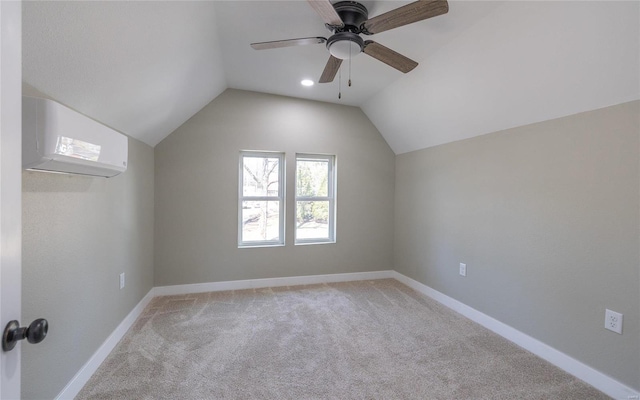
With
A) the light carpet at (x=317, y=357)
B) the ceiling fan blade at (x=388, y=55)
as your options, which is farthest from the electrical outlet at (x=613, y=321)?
the ceiling fan blade at (x=388, y=55)

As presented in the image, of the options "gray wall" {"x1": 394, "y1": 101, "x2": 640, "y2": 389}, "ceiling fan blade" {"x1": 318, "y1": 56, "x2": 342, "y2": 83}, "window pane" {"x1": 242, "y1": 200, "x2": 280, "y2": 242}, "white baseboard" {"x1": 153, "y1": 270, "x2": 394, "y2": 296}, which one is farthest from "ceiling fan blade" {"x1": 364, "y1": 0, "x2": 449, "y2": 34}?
"white baseboard" {"x1": 153, "y1": 270, "x2": 394, "y2": 296}

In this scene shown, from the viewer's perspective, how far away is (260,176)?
3840mm

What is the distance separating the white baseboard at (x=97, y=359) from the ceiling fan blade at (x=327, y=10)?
2.55 metres

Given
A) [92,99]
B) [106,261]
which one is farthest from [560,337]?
[92,99]

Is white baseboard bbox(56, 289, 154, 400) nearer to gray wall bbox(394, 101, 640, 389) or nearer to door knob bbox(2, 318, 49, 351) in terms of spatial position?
door knob bbox(2, 318, 49, 351)

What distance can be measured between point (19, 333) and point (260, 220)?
3190mm

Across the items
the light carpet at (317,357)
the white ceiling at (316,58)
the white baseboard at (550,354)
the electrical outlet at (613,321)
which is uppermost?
the white ceiling at (316,58)

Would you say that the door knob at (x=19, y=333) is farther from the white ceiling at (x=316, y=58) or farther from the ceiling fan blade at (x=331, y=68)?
the ceiling fan blade at (x=331, y=68)

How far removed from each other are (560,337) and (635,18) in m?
2.07

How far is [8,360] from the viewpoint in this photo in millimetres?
654

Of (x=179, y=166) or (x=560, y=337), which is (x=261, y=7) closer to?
(x=179, y=166)

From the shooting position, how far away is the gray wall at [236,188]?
3412mm

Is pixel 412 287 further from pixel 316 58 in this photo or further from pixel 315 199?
pixel 316 58

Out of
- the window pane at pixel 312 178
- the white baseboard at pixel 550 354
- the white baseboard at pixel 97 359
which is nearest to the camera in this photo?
the white baseboard at pixel 97 359
